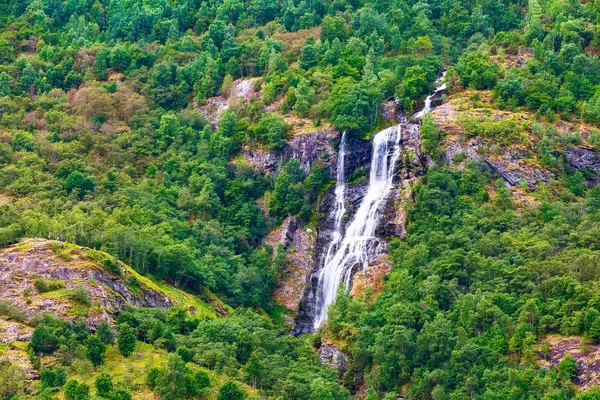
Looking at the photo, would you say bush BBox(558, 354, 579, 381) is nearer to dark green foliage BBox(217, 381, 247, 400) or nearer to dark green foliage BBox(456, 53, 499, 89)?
dark green foliage BBox(217, 381, 247, 400)

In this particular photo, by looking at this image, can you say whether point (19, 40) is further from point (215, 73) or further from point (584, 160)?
point (584, 160)

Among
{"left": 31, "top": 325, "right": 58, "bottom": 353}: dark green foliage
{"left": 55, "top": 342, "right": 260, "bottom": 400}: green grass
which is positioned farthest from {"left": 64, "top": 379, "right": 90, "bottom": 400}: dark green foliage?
{"left": 31, "top": 325, "right": 58, "bottom": 353}: dark green foliage

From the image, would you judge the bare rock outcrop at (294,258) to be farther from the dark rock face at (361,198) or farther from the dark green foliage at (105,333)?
the dark green foliage at (105,333)

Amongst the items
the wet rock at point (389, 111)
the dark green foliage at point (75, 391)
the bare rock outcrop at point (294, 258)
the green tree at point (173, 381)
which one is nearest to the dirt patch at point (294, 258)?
the bare rock outcrop at point (294, 258)

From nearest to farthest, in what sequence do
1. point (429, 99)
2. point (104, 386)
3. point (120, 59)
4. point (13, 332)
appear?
point (104, 386) → point (13, 332) → point (429, 99) → point (120, 59)

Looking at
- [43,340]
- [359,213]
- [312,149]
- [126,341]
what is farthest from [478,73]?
[43,340]

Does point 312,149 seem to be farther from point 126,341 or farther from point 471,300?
point 126,341

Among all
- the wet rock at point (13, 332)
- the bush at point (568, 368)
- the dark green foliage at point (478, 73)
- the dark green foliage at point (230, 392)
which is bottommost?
the dark green foliage at point (230, 392)
